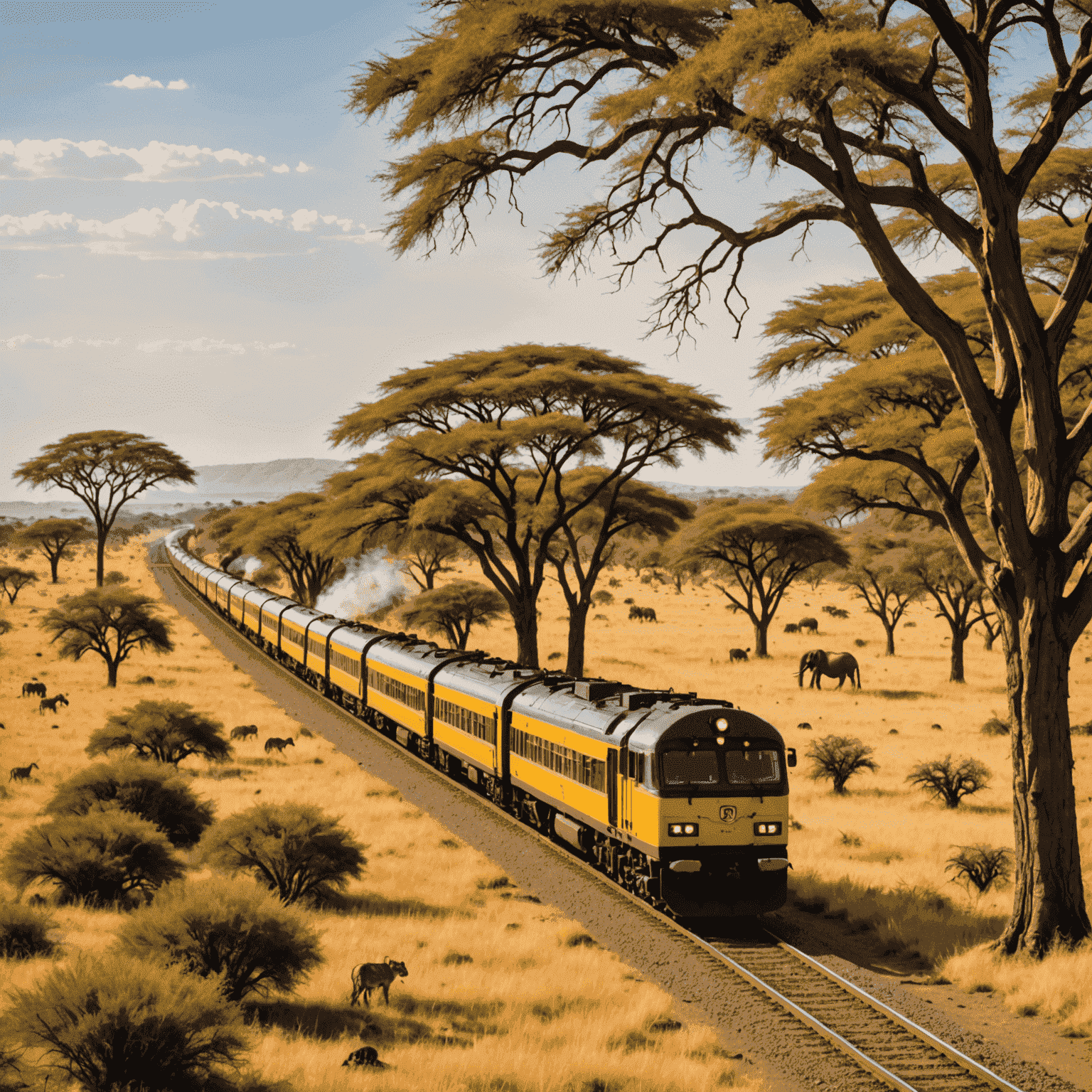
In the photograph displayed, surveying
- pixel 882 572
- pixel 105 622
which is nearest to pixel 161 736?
pixel 105 622

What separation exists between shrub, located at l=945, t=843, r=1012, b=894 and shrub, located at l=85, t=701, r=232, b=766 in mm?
16676

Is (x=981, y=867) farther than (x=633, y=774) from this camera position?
Yes

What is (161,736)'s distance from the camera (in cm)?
2528

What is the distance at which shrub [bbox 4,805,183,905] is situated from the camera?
15133 millimetres

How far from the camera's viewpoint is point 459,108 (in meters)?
13.0

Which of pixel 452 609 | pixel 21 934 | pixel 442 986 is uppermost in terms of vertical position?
pixel 452 609

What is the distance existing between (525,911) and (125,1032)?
25.8 feet

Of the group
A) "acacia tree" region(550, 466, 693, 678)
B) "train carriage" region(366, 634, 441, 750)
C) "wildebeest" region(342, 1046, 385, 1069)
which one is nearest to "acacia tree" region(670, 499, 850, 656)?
"acacia tree" region(550, 466, 693, 678)

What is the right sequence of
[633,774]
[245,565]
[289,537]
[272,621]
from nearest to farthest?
[633,774], [272,621], [289,537], [245,565]

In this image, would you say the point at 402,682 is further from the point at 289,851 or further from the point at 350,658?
the point at 289,851

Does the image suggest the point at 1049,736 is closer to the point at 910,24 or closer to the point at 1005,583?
the point at 1005,583

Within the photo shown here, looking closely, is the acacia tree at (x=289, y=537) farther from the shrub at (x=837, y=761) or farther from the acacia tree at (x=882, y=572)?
the shrub at (x=837, y=761)

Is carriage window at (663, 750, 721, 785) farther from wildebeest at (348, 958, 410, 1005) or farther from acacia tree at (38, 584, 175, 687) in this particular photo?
acacia tree at (38, 584, 175, 687)

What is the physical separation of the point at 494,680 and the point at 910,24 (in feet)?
45.1
